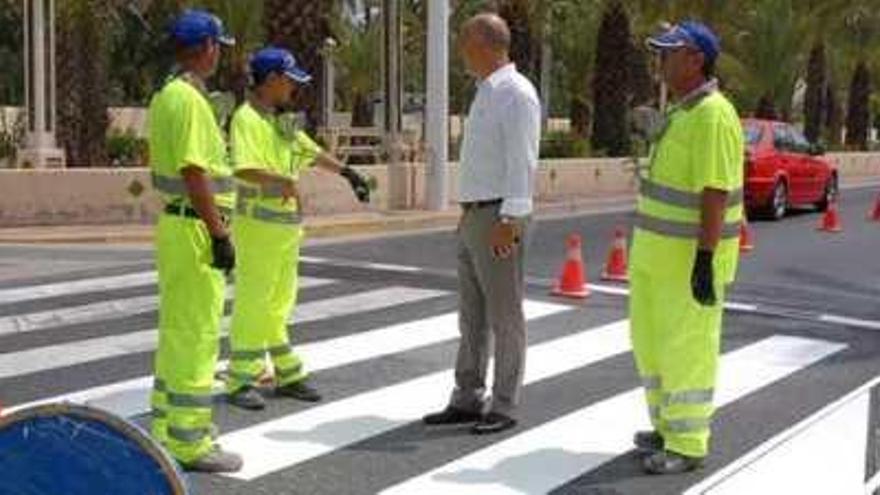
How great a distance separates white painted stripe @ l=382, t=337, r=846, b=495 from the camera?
6234 millimetres

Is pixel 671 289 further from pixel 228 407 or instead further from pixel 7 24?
pixel 7 24

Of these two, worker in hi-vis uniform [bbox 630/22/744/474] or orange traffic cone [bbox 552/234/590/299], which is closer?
worker in hi-vis uniform [bbox 630/22/744/474]

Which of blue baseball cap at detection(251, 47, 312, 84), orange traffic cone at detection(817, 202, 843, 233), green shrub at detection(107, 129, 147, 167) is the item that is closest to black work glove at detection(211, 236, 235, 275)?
blue baseball cap at detection(251, 47, 312, 84)

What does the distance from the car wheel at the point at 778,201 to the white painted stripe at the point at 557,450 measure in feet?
44.7

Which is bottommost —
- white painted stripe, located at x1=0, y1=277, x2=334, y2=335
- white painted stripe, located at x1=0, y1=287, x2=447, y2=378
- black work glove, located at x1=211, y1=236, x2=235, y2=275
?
white painted stripe, located at x1=0, y1=287, x2=447, y2=378

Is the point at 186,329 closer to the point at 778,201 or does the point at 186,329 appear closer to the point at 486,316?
the point at 486,316

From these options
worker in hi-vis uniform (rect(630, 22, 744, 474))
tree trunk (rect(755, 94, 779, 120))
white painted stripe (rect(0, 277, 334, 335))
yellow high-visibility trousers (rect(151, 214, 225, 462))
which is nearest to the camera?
yellow high-visibility trousers (rect(151, 214, 225, 462))

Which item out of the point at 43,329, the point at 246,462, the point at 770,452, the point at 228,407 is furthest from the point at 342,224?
the point at 770,452

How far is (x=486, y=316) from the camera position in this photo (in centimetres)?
716

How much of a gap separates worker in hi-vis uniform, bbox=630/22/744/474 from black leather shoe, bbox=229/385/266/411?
213 centimetres

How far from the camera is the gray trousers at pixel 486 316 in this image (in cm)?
693

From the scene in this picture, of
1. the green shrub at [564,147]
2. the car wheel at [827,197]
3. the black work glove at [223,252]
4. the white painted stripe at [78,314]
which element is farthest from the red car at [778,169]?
the black work glove at [223,252]

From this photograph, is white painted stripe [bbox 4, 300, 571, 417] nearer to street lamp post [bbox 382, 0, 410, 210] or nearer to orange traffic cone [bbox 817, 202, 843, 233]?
street lamp post [bbox 382, 0, 410, 210]

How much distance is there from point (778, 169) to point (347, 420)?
1640 centimetres
